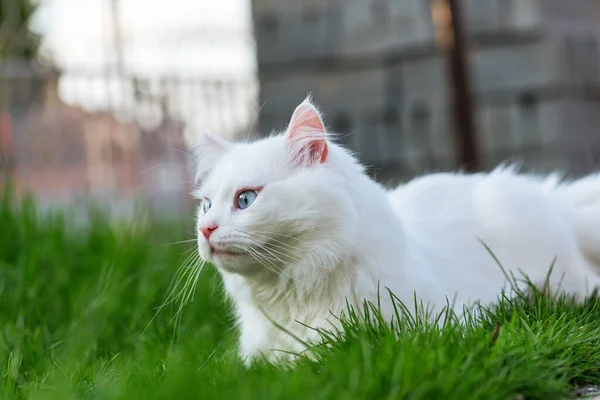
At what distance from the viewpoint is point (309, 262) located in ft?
7.88

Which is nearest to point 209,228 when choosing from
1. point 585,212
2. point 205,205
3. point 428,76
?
point 205,205

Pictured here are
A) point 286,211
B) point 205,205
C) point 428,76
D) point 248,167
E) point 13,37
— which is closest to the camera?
point 286,211

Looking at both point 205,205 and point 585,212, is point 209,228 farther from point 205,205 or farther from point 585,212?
point 585,212

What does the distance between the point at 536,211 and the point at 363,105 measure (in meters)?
5.56

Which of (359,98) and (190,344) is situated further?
(359,98)

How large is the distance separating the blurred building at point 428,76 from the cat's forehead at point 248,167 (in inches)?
188

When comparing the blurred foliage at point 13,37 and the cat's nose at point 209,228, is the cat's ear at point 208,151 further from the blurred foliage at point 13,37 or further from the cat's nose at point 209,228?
the blurred foliage at point 13,37

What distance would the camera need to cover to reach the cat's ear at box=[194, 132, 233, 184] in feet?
9.12

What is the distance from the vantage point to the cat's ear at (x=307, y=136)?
2.48 metres

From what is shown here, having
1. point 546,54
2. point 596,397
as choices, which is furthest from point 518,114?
point 596,397

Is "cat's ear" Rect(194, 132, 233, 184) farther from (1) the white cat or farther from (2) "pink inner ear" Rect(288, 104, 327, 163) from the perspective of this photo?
(2) "pink inner ear" Rect(288, 104, 327, 163)

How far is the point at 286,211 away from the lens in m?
2.36

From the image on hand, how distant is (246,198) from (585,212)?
1590 millimetres

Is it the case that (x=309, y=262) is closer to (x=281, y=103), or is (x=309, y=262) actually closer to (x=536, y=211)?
(x=536, y=211)
